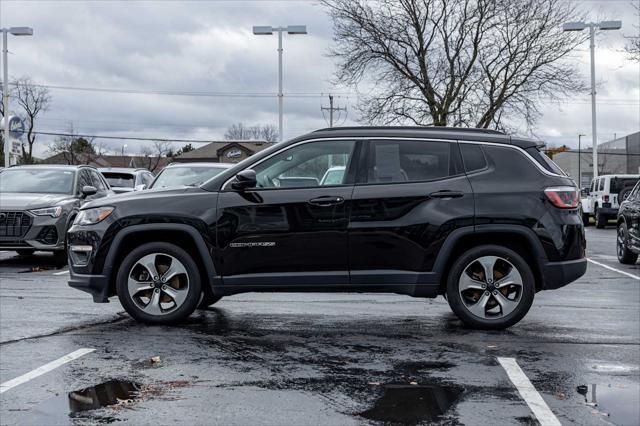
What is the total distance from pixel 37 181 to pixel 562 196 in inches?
408

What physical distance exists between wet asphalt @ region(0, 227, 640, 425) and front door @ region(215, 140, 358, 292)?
1.73 ft

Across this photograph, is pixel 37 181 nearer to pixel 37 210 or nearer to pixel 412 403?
pixel 37 210

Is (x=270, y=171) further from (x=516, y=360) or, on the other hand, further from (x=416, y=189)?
(x=516, y=360)

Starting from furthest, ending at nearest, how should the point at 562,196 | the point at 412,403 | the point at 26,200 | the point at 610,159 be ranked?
the point at 610,159
the point at 26,200
the point at 562,196
the point at 412,403

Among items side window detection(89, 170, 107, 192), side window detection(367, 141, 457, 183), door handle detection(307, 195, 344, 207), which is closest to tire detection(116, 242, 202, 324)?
door handle detection(307, 195, 344, 207)

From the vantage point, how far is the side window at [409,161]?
7.16 meters

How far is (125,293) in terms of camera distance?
7.23 meters

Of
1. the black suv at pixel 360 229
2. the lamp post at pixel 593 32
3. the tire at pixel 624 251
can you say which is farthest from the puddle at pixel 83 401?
the lamp post at pixel 593 32

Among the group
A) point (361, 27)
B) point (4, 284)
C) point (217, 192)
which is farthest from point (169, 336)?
point (361, 27)

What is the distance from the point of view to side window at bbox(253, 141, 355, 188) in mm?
7215

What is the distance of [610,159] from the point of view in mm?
89688

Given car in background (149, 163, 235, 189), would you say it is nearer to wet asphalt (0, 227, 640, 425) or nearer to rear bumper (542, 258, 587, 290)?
wet asphalt (0, 227, 640, 425)

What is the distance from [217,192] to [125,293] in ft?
4.15

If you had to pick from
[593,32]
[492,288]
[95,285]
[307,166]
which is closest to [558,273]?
[492,288]
